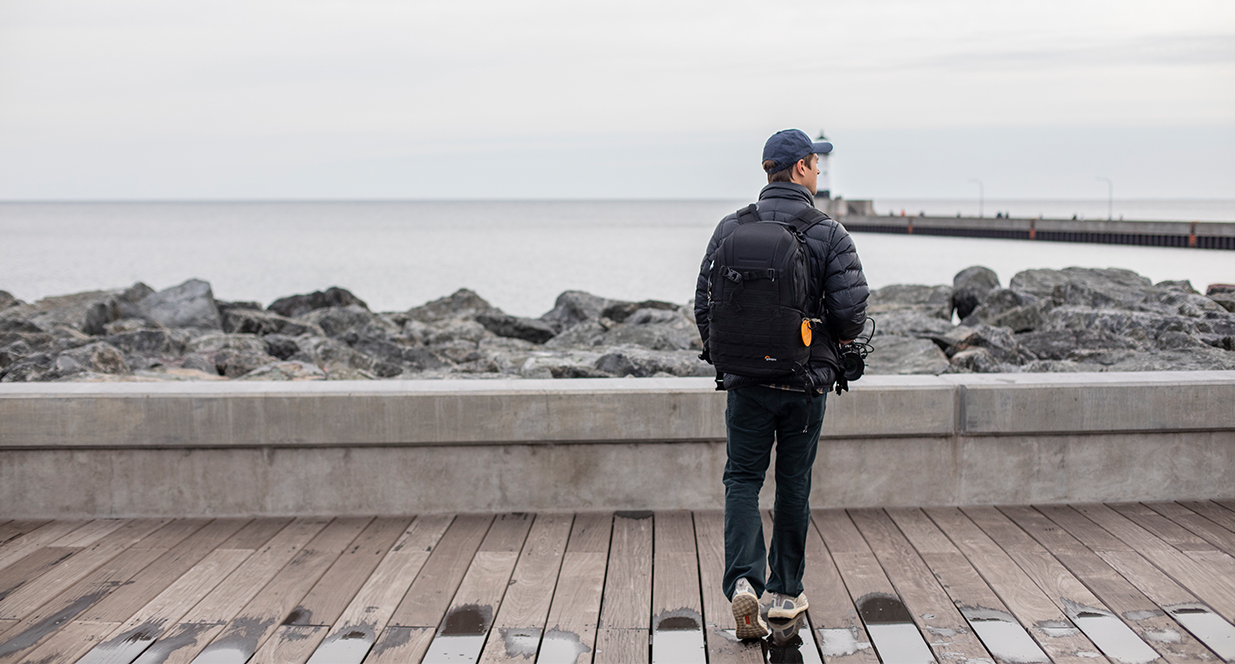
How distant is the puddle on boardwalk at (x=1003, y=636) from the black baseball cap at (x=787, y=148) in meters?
1.81

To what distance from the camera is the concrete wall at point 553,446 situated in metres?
4.72

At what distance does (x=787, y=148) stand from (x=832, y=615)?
175 cm

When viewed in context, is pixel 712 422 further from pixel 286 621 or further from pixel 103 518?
pixel 103 518

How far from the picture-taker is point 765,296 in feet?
10.4

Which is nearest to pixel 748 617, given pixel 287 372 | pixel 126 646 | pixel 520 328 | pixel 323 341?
pixel 126 646

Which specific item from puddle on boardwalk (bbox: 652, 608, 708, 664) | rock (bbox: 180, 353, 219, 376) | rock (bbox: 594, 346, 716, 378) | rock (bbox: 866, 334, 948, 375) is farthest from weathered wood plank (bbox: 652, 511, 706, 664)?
rock (bbox: 180, 353, 219, 376)

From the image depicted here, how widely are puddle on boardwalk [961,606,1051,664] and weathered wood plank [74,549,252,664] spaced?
2.96 metres

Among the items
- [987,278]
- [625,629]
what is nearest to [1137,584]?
[625,629]

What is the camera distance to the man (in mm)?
3268

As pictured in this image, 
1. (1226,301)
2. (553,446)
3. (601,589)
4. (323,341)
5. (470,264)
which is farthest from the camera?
(470,264)

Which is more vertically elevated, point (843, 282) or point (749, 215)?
point (749, 215)

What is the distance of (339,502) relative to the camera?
4812 millimetres

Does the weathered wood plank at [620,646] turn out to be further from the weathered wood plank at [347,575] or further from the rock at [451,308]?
the rock at [451,308]

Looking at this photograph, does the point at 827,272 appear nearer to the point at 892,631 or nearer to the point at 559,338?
the point at 892,631
